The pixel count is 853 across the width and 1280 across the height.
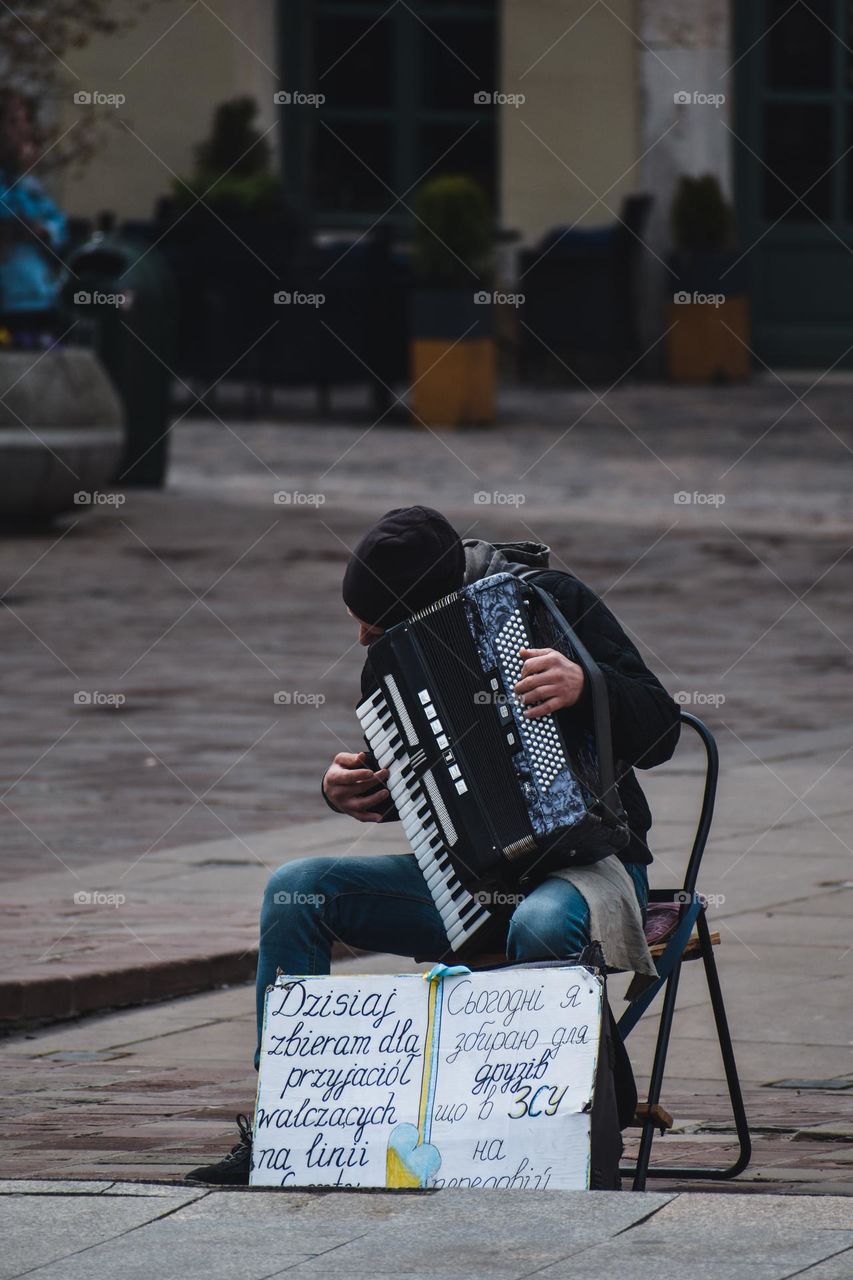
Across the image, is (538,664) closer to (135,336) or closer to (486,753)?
(486,753)

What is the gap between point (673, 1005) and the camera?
4227mm

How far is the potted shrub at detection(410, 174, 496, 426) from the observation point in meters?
17.9

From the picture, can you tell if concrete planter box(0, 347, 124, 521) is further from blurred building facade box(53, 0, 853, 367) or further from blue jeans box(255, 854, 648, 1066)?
blue jeans box(255, 854, 648, 1066)

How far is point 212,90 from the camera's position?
21766mm

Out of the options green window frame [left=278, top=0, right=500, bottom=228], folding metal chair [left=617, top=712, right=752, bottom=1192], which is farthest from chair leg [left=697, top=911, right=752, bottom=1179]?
green window frame [left=278, top=0, right=500, bottom=228]

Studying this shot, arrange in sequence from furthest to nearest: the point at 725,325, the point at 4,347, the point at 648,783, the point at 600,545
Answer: the point at 725,325 < the point at 4,347 < the point at 600,545 < the point at 648,783

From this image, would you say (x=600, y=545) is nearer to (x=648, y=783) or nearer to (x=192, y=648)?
(x=192, y=648)

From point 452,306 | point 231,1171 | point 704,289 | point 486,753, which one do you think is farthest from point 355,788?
point 704,289

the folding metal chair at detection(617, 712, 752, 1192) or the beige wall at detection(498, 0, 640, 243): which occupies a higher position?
the beige wall at detection(498, 0, 640, 243)

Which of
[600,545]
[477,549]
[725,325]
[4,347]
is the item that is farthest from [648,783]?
[725,325]

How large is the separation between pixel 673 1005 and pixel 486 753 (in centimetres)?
55

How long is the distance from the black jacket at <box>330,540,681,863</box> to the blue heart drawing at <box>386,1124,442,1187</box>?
2.08 ft

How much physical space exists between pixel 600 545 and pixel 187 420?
7.23m

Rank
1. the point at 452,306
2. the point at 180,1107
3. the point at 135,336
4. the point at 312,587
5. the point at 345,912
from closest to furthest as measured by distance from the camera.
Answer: the point at 345,912 → the point at 180,1107 → the point at 312,587 → the point at 135,336 → the point at 452,306
